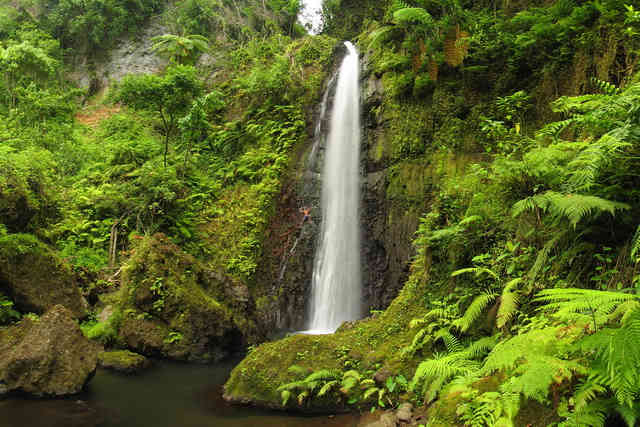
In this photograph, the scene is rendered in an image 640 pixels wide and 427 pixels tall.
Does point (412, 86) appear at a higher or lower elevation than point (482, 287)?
higher

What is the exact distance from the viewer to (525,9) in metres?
8.91

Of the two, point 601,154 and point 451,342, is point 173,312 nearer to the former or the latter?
point 451,342

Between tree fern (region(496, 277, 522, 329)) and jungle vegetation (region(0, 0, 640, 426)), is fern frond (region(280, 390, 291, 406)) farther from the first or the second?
tree fern (region(496, 277, 522, 329))

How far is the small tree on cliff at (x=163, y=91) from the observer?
12.1 m

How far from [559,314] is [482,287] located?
2737mm

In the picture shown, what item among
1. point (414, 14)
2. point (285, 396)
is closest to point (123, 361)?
point (285, 396)

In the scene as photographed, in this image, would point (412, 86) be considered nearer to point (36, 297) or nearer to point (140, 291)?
point (140, 291)

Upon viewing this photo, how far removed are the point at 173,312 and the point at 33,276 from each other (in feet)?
9.58

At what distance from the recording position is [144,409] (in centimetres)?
552

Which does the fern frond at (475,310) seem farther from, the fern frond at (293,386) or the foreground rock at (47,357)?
the foreground rock at (47,357)

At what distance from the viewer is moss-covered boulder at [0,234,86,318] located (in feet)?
24.9

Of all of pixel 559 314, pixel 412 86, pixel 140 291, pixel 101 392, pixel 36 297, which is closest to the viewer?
pixel 559 314

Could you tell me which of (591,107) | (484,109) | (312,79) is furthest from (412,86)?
(591,107)

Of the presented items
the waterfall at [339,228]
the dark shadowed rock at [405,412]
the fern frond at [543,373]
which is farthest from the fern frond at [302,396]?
the waterfall at [339,228]
